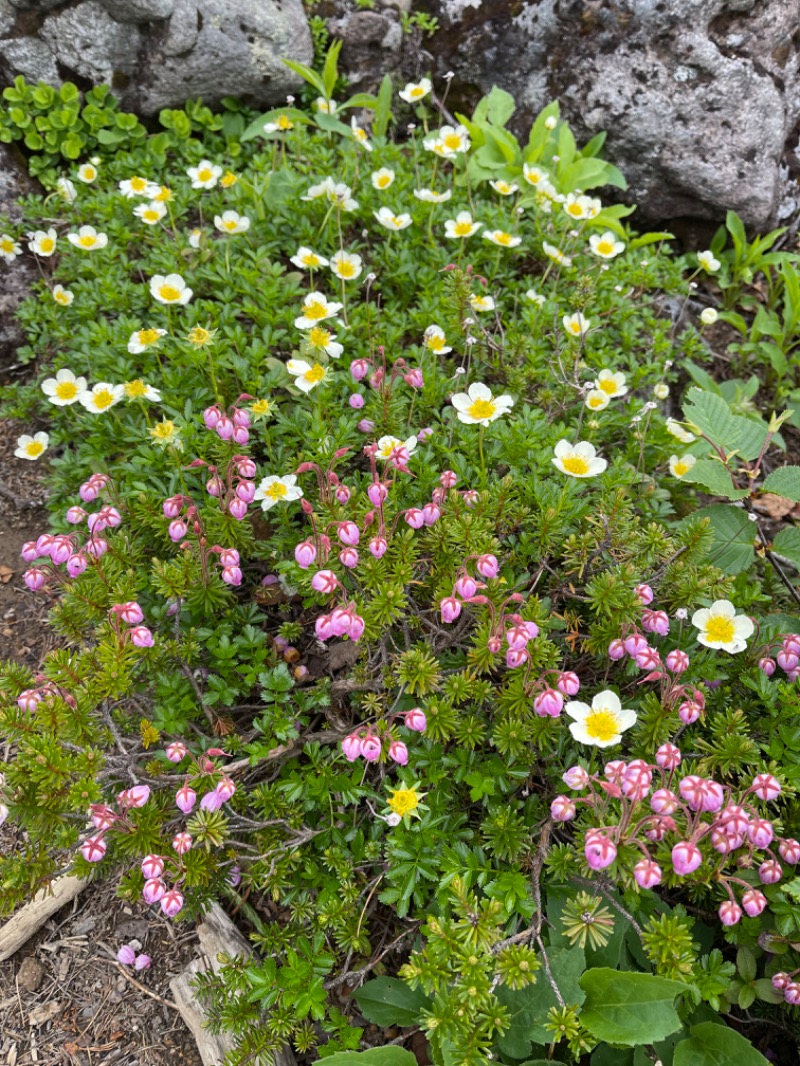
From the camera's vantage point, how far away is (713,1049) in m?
2.19

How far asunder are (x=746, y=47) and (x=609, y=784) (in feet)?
15.7

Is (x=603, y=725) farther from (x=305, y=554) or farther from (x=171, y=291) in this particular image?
(x=171, y=291)

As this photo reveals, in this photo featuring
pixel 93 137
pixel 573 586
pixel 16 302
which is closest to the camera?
pixel 573 586

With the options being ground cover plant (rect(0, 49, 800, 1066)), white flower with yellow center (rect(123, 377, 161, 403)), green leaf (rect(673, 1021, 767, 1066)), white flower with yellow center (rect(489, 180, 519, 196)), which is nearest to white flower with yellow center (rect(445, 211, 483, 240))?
ground cover plant (rect(0, 49, 800, 1066))

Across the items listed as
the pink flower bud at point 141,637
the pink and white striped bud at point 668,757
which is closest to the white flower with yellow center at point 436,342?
the pink flower bud at point 141,637

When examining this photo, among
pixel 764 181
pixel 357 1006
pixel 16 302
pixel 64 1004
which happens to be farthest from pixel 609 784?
pixel 764 181

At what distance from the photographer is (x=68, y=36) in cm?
440

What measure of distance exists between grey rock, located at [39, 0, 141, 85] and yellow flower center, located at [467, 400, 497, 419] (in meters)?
3.38

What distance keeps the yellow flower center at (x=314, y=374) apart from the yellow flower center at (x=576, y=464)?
97 centimetres

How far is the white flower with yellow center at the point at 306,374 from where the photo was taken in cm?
299

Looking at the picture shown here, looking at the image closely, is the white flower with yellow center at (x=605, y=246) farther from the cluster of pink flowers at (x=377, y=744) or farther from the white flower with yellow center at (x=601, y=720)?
the cluster of pink flowers at (x=377, y=744)

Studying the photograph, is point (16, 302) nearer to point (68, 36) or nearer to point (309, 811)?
point (68, 36)

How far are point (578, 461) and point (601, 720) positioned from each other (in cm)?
95

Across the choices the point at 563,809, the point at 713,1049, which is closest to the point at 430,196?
the point at 563,809
